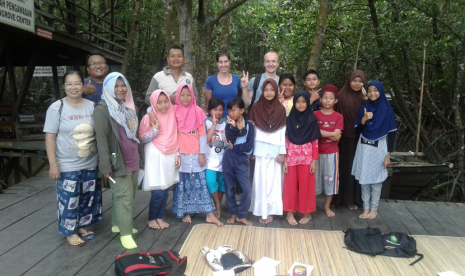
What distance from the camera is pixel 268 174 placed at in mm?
3416

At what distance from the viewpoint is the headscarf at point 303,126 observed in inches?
132

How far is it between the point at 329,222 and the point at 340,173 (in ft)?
2.05

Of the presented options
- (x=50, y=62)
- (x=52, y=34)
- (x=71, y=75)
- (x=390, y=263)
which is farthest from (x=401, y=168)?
(x=50, y=62)

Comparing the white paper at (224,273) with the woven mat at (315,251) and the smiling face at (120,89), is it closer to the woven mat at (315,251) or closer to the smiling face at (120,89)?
the woven mat at (315,251)

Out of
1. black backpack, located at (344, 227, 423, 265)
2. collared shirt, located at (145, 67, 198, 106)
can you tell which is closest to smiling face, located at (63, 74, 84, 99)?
collared shirt, located at (145, 67, 198, 106)

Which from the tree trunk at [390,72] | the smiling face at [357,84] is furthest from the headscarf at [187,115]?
the tree trunk at [390,72]

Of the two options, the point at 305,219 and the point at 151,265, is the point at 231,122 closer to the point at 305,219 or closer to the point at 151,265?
the point at 305,219

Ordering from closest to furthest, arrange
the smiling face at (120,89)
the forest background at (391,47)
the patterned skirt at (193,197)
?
the smiling face at (120,89) → the patterned skirt at (193,197) → the forest background at (391,47)

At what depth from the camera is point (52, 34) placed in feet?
22.5

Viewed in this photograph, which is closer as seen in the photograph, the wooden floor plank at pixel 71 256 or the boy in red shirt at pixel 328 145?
the wooden floor plank at pixel 71 256

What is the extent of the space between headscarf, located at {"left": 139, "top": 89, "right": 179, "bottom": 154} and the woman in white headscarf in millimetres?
125

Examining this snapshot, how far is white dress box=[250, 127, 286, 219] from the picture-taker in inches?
133

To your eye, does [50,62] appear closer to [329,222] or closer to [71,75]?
[71,75]

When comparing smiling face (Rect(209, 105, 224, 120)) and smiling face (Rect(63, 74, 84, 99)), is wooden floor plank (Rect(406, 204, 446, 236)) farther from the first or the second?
smiling face (Rect(63, 74, 84, 99))
